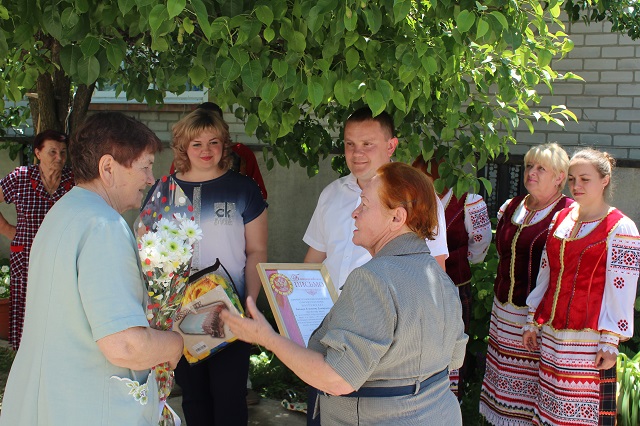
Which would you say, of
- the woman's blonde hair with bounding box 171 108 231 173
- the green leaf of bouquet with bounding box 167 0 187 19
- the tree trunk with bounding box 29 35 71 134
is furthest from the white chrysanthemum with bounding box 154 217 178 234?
the tree trunk with bounding box 29 35 71 134

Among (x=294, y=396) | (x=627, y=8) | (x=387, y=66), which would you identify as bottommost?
(x=294, y=396)

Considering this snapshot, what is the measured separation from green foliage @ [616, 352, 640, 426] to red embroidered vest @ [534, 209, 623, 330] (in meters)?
0.77

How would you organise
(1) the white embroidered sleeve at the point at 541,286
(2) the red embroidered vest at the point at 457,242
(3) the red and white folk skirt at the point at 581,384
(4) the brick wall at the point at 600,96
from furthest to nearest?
(4) the brick wall at the point at 600,96 < (2) the red embroidered vest at the point at 457,242 < (1) the white embroidered sleeve at the point at 541,286 < (3) the red and white folk skirt at the point at 581,384

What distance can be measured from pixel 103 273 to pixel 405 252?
0.91m

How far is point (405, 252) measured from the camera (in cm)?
213

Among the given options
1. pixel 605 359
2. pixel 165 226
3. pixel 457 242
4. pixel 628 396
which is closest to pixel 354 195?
pixel 165 226

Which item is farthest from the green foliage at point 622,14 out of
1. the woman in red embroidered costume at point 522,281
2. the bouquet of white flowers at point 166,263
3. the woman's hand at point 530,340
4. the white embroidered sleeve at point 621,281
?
the bouquet of white flowers at point 166,263

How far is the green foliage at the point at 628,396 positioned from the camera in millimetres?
4051

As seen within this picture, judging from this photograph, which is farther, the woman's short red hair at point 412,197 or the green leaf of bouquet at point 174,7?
the woman's short red hair at point 412,197

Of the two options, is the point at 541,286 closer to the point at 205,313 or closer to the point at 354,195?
the point at 354,195

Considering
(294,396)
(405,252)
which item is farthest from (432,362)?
(294,396)

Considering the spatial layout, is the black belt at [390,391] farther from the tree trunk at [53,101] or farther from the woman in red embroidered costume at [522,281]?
the tree trunk at [53,101]

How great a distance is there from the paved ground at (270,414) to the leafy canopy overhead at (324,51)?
2.26 m

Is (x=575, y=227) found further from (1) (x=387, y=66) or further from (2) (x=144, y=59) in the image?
(2) (x=144, y=59)
